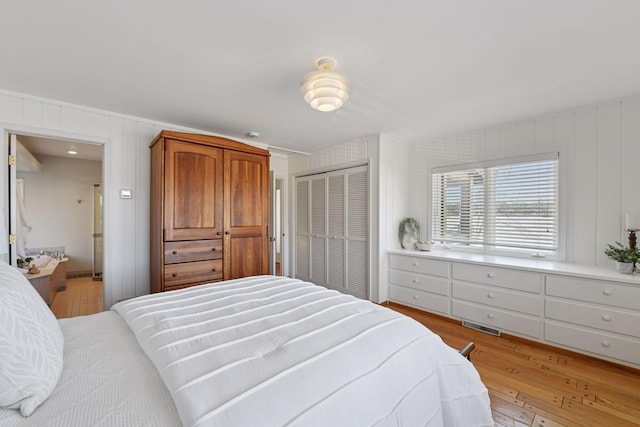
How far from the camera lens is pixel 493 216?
351 centimetres

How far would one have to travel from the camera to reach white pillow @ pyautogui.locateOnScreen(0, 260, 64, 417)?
31.7 inches

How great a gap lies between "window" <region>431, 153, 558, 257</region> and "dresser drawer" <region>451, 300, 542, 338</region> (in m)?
0.81

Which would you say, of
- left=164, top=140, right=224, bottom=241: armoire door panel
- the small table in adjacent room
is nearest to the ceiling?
left=164, top=140, right=224, bottom=241: armoire door panel

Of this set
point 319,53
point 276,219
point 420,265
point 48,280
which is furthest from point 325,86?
point 48,280

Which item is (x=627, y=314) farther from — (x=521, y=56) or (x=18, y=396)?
(x=18, y=396)

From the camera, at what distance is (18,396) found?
0.81 metres

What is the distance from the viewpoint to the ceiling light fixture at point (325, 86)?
193 centimetres

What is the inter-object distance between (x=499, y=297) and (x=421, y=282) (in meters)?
0.87

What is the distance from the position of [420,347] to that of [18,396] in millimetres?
1445

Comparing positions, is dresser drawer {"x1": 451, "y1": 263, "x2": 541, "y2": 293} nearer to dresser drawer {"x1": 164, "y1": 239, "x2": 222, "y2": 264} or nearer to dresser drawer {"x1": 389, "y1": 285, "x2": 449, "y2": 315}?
dresser drawer {"x1": 389, "y1": 285, "x2": 449, "y2": 315}

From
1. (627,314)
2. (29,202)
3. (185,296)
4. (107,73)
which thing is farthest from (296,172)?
(29,202)

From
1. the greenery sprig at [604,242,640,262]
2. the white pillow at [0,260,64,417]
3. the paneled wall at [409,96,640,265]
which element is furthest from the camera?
the paneled wall at [409,96,640,265]

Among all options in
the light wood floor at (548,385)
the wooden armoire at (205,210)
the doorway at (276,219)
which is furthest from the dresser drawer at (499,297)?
the doorway at (276,219)

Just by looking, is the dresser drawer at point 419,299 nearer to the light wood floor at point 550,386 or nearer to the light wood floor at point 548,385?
the light wood floor at point 548,385
